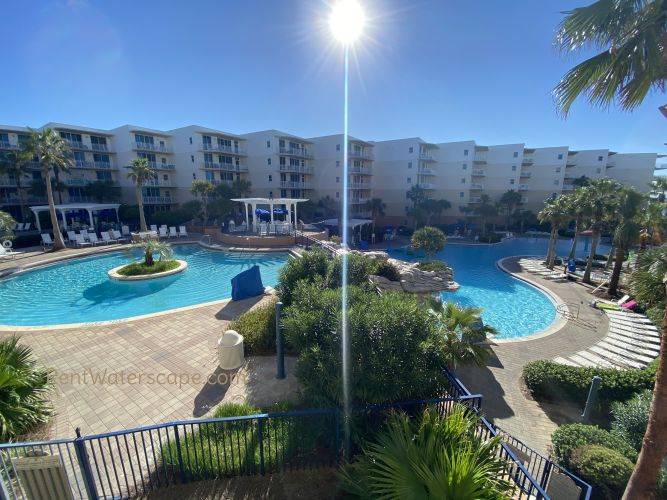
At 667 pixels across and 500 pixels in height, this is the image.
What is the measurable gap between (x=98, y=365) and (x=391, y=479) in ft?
26.5

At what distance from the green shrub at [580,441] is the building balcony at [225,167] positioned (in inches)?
1707

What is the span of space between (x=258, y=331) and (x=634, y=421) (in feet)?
30.0

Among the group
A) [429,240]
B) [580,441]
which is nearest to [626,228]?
[429,240]

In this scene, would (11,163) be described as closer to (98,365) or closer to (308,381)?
(98,365)

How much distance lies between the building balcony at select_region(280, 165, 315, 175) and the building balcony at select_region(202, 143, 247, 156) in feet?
21.7

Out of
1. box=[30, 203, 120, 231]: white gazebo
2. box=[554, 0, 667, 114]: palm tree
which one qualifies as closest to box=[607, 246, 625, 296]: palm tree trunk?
box=[554, 0, 667, 114]: palm tree

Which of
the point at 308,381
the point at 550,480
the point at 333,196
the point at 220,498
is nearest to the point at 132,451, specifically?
the point at 220,498

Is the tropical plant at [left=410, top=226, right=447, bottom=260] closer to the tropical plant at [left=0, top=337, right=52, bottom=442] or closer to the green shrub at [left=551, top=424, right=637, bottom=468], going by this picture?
the green shrub at [left=551, top=424, right=637, bottom=468]

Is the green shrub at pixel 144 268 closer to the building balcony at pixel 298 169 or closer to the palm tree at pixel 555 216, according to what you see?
the building balcony at pixel 298 169

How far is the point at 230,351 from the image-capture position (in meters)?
7.63

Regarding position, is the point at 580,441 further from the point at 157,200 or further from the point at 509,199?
the point at 509,199

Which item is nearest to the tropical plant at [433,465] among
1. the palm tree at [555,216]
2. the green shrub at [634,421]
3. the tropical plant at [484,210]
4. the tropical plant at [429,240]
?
the green shrub at [634,421]

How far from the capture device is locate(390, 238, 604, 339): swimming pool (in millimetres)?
14773

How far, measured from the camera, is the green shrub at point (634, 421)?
6.16 m
